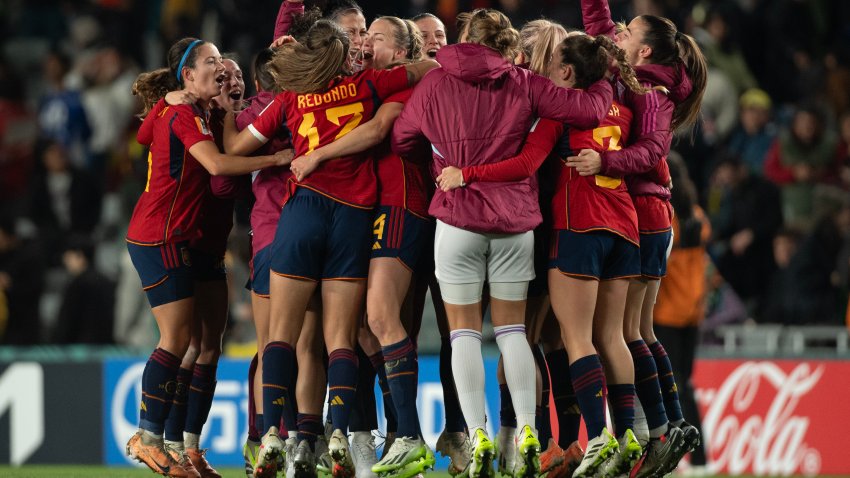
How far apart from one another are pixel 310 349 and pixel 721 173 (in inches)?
295

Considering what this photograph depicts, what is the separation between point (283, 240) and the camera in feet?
24.4

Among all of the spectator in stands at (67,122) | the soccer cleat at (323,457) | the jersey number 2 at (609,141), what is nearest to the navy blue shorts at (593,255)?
the jersey number 2 at (609,141)

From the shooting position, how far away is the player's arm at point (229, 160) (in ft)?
25.0

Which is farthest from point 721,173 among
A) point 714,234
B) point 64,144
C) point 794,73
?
point 64,144

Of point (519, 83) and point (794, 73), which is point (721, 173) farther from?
point (519, 83)

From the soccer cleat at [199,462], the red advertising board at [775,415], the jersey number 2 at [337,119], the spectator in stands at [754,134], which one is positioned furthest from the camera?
the spectator in stands at [754,134]

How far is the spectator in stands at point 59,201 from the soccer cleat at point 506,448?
28.1 feet

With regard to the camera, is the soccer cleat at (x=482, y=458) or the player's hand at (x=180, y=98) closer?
the soccer cleat at (x=482, y=458)

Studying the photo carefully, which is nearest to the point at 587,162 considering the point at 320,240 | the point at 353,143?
the point at 353,143

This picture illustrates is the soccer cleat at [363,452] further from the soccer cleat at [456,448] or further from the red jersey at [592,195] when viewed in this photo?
the red jersey at [592,195]

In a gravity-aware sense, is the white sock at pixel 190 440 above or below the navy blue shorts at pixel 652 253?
below

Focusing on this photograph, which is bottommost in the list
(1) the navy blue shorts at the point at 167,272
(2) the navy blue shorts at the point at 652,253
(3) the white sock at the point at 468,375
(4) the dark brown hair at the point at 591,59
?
(3) the white sock at the point at 468,375

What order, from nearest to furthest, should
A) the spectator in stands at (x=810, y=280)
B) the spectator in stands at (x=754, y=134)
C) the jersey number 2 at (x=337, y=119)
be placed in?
the jersey number 2 at (x=337, y=119)
the spectator in stands at (x=810, y=280)
the spectator in stands at (x=754, y=134)

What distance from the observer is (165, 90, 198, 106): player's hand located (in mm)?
7898
